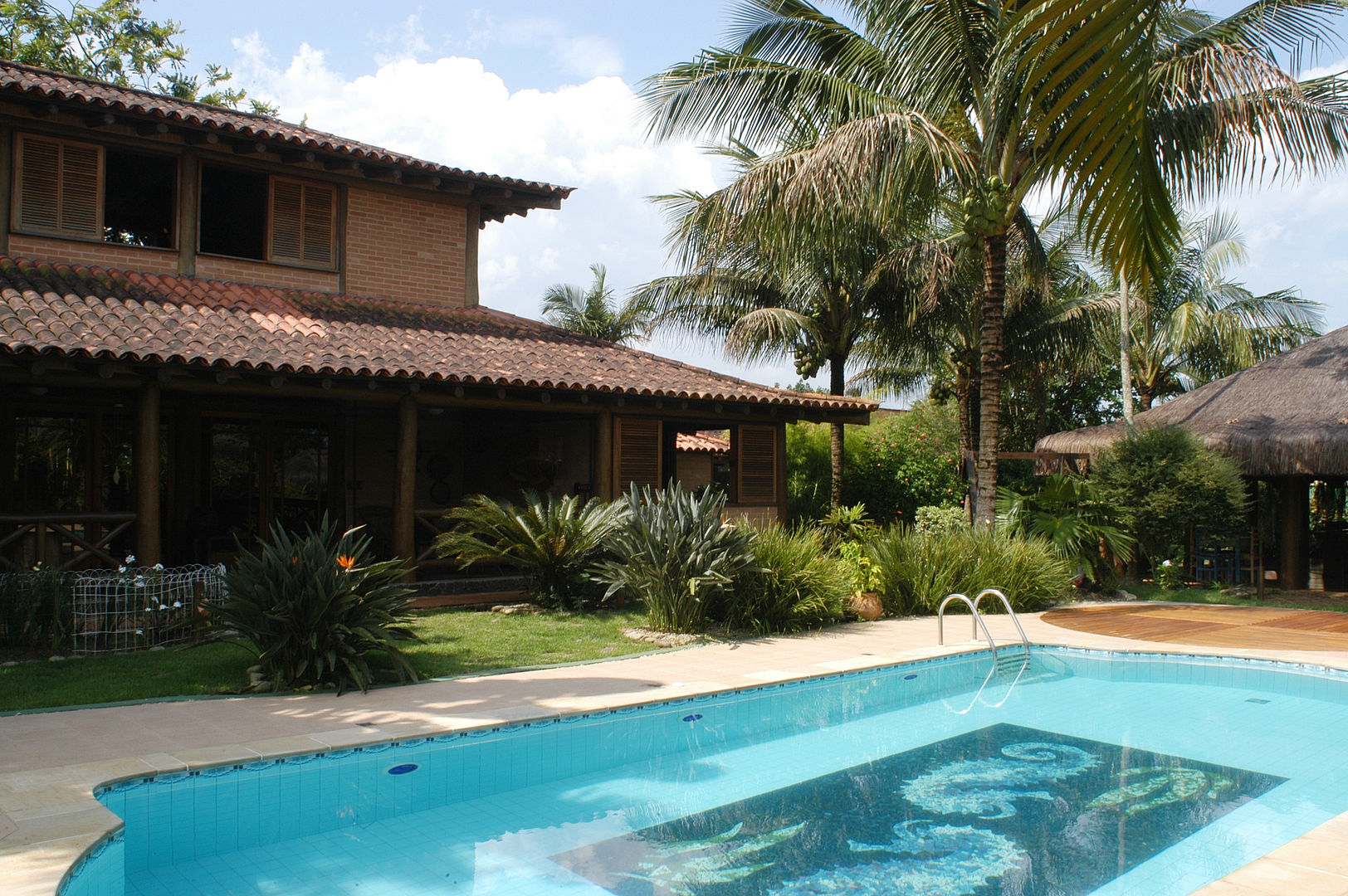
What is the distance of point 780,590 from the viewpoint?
1056 cm

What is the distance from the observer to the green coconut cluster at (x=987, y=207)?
42.8ft

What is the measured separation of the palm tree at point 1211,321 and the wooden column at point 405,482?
1949 cm

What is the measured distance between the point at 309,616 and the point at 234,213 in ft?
30.1

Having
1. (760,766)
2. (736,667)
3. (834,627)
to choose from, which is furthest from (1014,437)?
(760,766)

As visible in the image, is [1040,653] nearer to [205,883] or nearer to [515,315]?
[205,883]

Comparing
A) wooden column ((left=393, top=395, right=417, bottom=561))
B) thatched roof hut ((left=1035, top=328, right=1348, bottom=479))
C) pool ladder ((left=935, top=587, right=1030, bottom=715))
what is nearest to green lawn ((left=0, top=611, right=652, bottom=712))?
wooden column ((left=393, top=395, right=417, bottom=561))

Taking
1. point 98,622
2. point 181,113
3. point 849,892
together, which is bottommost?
point 849,892

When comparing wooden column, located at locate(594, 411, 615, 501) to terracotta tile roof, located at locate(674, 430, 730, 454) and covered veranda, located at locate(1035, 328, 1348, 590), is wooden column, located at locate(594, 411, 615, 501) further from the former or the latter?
terracotta tile roof, located at locate(674, 430, 730, 454)

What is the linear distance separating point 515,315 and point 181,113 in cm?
554

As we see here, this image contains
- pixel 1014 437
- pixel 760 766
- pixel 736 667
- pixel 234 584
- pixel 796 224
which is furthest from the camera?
pixel 1014 437

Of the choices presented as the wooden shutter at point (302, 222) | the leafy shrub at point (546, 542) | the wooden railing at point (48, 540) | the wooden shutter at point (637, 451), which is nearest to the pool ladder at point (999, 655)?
the leafy shrub at point (546, 542)

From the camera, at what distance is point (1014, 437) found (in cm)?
2806

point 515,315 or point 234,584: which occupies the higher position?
point 515,315

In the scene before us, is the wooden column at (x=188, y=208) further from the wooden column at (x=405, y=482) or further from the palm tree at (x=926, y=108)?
the palm tree at (x=926, y=108)
